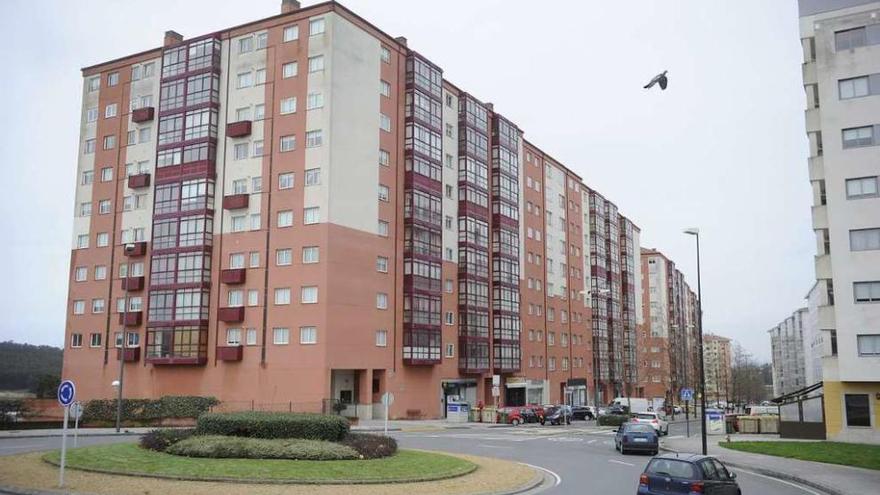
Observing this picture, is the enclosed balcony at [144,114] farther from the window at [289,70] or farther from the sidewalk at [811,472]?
the sidewalk at [811,472]

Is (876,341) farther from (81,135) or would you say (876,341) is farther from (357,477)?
(81,135)

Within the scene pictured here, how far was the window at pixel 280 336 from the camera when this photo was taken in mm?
52156

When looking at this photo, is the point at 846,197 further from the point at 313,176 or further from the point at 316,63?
the point at 316,63

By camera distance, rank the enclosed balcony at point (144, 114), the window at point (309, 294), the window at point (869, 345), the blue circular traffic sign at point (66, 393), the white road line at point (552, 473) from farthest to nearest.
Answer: the enclosed balcony at point (144, 114)
the window at point (309, 294)
the window at point (869, 345)
the white road line at point (552, 473)
the blue circular traffic sign at point (66, 393)

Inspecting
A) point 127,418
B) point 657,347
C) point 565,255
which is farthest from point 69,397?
point 657,347

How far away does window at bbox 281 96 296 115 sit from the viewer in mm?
54875

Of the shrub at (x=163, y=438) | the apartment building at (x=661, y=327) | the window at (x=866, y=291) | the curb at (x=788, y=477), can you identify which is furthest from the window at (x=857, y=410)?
the apartment building at (x=661, y=327)

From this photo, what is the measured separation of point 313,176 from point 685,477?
41.0 metres

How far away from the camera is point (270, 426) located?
24141 mm

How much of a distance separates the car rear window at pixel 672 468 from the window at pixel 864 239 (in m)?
30.7

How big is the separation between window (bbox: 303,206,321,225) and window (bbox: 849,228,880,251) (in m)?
33.2

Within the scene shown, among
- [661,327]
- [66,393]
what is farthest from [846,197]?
[661,327]

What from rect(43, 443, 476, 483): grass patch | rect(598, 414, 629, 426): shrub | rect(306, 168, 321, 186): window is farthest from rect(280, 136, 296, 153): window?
rect(43, 443, 476, 483): grass patch

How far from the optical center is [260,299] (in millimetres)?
53656
